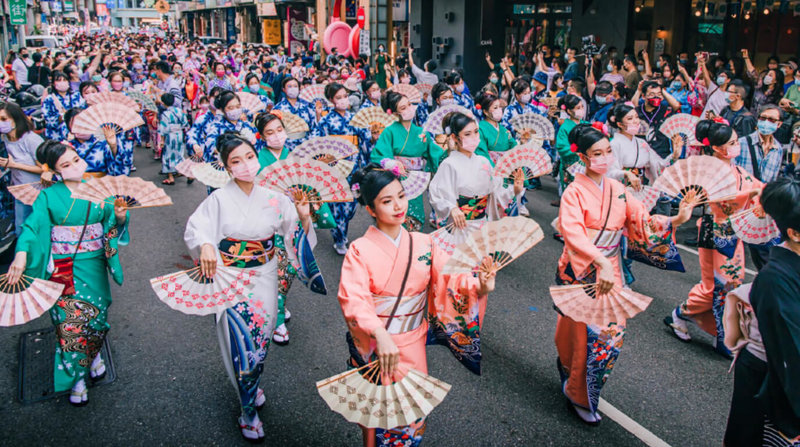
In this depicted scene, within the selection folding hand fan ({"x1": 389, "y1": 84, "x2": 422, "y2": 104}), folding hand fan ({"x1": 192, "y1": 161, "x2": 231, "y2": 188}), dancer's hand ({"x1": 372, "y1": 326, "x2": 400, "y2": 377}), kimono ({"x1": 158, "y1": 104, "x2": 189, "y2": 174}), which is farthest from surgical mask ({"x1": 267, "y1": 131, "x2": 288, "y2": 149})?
kimono ({"x1": 158, "y1": 104, "x2": 189, "y2": 174})

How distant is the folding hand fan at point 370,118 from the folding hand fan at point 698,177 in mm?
3973

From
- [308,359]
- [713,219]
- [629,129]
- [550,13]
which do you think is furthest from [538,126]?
[550,13]

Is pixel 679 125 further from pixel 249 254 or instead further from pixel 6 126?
pixel 6 126

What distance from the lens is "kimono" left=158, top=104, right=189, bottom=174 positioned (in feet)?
34.4

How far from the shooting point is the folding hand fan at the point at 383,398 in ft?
7.95

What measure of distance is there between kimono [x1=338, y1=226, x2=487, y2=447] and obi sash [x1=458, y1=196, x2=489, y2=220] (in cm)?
205

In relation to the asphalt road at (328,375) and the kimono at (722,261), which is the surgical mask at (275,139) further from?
the kimono at (722,261)

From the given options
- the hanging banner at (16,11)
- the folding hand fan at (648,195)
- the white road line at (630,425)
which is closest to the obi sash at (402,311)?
the white road line at (630,425)

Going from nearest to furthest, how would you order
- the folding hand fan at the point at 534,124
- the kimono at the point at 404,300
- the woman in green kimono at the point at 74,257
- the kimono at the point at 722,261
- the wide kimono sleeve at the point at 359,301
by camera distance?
the wide kimono sleeve at the point at 359,301
the kimono at the point at 404,300
the woman in green kimono at the point at 74,257
the kimono at the point at 722,261
the folding hand fan at the point at 534,124

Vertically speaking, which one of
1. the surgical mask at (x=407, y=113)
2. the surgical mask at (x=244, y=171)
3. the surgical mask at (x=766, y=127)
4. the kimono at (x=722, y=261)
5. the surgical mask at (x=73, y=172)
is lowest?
the kimono at (x=722, y=261)

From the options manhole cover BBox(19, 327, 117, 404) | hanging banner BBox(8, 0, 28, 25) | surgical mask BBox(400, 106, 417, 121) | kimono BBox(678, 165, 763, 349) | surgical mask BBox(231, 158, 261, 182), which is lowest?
manhole cover BBox(19, 327, 117, 404)

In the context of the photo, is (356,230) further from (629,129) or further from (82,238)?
(82,238)

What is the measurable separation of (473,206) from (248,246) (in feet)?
6.89

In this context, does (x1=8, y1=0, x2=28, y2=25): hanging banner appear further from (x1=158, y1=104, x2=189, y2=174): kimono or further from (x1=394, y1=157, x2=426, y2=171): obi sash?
(x1=394, y1=157, x2=426, y2=171): obi sash
